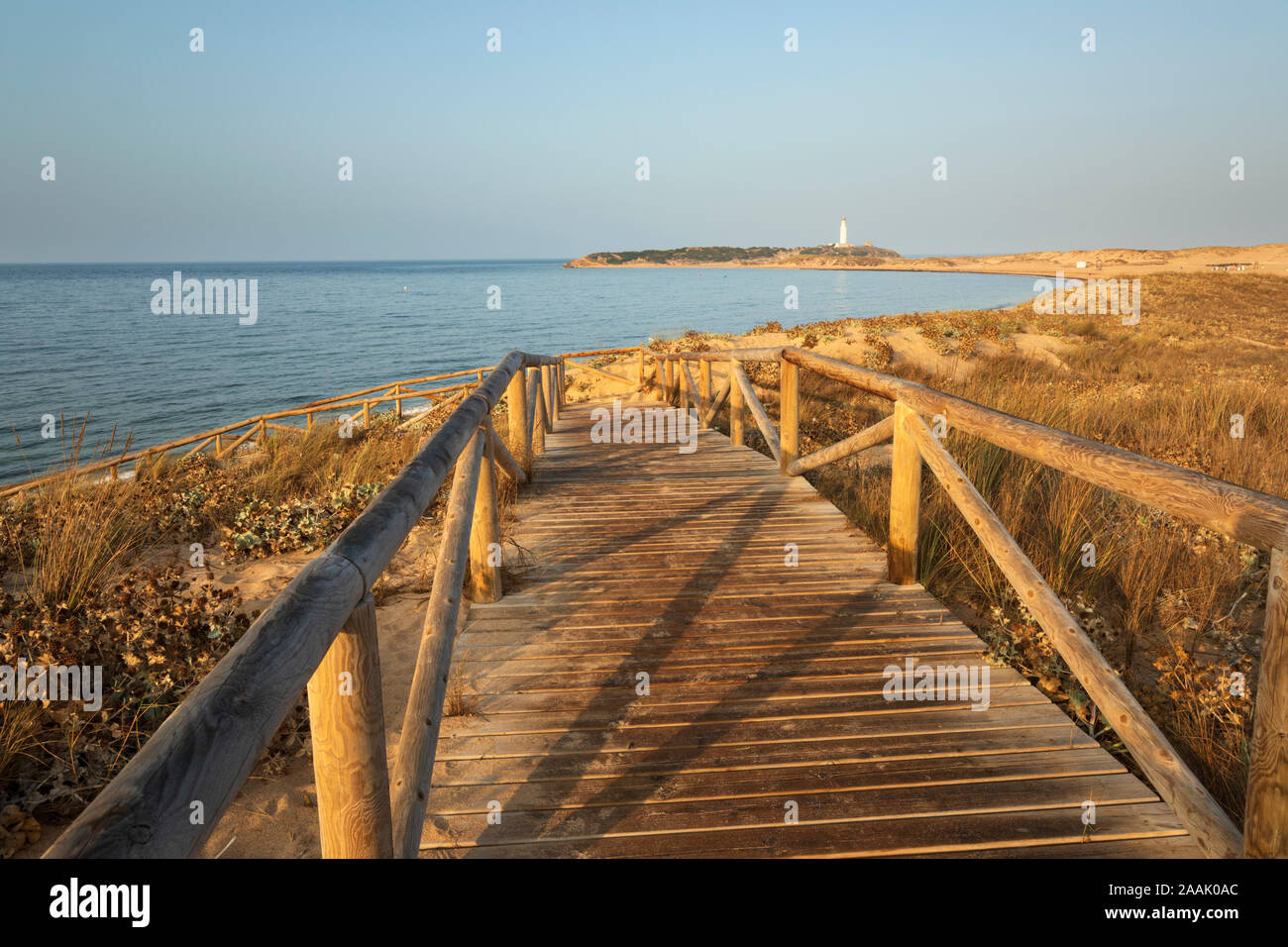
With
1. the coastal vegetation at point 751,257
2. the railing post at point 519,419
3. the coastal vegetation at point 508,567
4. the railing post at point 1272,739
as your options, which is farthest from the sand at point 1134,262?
the railing post at point 1272,739

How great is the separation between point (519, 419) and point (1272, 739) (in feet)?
18.5

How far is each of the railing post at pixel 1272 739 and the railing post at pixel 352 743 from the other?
1.89 meters

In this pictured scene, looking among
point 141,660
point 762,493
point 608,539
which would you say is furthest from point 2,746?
point 762,493

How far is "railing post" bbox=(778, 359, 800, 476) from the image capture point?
6297 millimetres

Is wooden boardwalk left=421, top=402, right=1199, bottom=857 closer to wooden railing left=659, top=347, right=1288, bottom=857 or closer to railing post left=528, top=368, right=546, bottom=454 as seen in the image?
wooden railing left=659, top=347, right=1288, bottom=857

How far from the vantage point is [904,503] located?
404cm

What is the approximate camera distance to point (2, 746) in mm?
2926

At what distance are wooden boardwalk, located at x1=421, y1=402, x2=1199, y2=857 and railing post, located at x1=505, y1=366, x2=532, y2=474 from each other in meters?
2.20

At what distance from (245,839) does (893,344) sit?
14824mm

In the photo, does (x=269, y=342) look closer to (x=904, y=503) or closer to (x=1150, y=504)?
(x=904, y=503)

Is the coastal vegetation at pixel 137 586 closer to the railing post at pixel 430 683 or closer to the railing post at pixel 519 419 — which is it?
the railing post at pixel 430 683

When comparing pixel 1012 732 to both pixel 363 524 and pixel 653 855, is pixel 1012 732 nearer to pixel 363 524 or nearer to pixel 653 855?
pixel 653 855

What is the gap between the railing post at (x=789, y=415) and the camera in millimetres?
6297

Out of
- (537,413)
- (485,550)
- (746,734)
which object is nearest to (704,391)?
(537,413)
